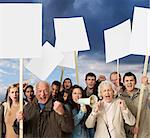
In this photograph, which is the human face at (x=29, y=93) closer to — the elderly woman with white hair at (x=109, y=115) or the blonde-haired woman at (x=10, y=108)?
the blonde-haired woman at (x=10, y=108)

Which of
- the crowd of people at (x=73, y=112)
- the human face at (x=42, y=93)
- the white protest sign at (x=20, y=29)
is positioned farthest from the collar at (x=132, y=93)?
the white protest sign at (x=20, y=29)

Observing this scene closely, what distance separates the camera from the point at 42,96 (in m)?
2.80

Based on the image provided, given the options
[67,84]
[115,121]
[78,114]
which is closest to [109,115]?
[115,121]

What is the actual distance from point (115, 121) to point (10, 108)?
0.66 metres

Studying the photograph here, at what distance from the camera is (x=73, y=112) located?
2.89m

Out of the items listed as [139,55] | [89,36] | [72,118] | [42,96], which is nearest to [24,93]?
[42,96]

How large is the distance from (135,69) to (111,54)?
0.19m

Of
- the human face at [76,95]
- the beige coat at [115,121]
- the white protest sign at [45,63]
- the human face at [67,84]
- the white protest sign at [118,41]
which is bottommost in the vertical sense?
the beige coat at [115,121]

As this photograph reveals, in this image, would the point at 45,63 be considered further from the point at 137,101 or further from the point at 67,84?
the point at 137,101

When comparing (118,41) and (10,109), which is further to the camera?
(118,41)

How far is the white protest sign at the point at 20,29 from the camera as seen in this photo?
8.83 ft

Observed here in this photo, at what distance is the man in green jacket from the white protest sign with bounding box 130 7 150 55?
1.99 ft

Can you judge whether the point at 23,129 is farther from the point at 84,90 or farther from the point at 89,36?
the point at 89,36

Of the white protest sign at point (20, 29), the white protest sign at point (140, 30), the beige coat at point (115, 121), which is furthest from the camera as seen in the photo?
the white protest sign at point (140, 30)
